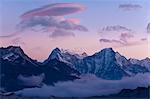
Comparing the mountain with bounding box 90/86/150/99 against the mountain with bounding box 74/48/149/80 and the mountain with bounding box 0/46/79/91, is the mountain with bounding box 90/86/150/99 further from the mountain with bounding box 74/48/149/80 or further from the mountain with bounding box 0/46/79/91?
the mountain with bounding box 0/46/79/91

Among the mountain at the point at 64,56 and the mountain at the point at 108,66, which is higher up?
the mountain at the point at 64,56

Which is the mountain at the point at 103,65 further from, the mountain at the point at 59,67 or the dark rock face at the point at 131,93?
the dark rock face at the point at 131,93

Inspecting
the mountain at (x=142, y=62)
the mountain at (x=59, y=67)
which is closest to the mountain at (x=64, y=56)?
the mountain at (x=59, y=67)

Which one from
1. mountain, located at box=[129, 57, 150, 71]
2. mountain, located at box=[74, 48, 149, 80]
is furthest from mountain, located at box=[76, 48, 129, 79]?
mountain, located at box=[129, 57, 150, 71]

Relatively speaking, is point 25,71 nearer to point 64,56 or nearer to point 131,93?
point 64,56

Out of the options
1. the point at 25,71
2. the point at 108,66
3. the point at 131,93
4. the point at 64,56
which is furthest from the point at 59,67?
the point at 131,93

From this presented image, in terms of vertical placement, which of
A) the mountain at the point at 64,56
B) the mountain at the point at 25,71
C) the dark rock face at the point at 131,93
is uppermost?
the mountain at the point at 64,56

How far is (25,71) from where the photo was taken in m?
2.03

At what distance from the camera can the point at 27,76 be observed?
2.02m

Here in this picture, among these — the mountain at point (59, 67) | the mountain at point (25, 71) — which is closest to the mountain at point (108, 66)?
the mountain at point (59, 67)

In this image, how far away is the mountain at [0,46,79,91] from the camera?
6.61 ft

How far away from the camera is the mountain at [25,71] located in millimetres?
2014

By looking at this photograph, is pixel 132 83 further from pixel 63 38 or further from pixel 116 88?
pixel 63 38

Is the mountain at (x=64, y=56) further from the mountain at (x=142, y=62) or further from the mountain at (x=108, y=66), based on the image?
the mountain at (x=142, y=62)
